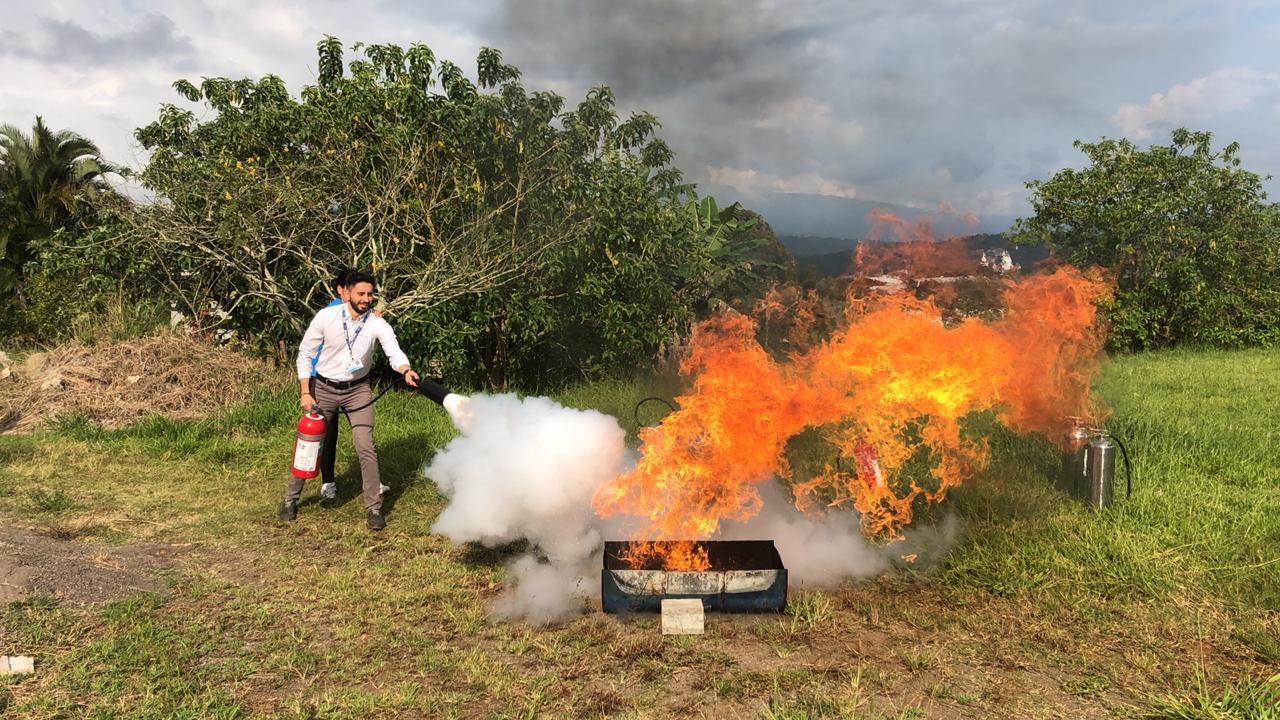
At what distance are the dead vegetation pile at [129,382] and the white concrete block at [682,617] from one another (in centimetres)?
859

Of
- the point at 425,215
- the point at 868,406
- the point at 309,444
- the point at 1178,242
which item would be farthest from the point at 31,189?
the point at 1178,242

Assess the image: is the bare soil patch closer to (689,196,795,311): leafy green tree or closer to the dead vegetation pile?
the dead vegetation pile

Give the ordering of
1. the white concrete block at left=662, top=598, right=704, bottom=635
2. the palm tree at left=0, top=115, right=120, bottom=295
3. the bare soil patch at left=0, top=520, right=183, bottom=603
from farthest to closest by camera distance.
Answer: the palm tree at left=0, top=115, right=120, bottom=295
the bare soil patch at left=0, top=520, right=183, bottom=603
the white concrete block at left=662, top=598, right=704, bottom=635

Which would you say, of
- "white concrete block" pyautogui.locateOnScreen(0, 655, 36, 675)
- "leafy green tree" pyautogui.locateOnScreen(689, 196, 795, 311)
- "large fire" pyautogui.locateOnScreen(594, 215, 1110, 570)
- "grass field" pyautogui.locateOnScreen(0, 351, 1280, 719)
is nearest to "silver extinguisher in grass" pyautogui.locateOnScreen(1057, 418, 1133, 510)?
"grass field" pyautogui.locateOnScreen(0, 351, 1280, 719)

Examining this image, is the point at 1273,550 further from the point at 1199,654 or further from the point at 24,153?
the point at 24,153

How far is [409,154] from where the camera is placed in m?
10.7

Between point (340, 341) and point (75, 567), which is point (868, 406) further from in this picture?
point (75, 567)

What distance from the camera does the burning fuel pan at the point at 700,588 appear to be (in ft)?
15.0

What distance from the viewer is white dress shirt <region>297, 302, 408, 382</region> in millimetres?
6121

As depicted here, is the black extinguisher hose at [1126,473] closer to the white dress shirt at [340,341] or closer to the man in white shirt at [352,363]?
the man in white shirt at [352,363]

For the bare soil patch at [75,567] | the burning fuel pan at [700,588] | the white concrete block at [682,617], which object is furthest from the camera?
the bare soil patch at [75,567]

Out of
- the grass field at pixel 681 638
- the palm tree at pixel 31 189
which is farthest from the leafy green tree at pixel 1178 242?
the palm tree at pixel 31 189

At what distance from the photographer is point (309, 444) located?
621 centimetres

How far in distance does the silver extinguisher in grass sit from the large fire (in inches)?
22.6
